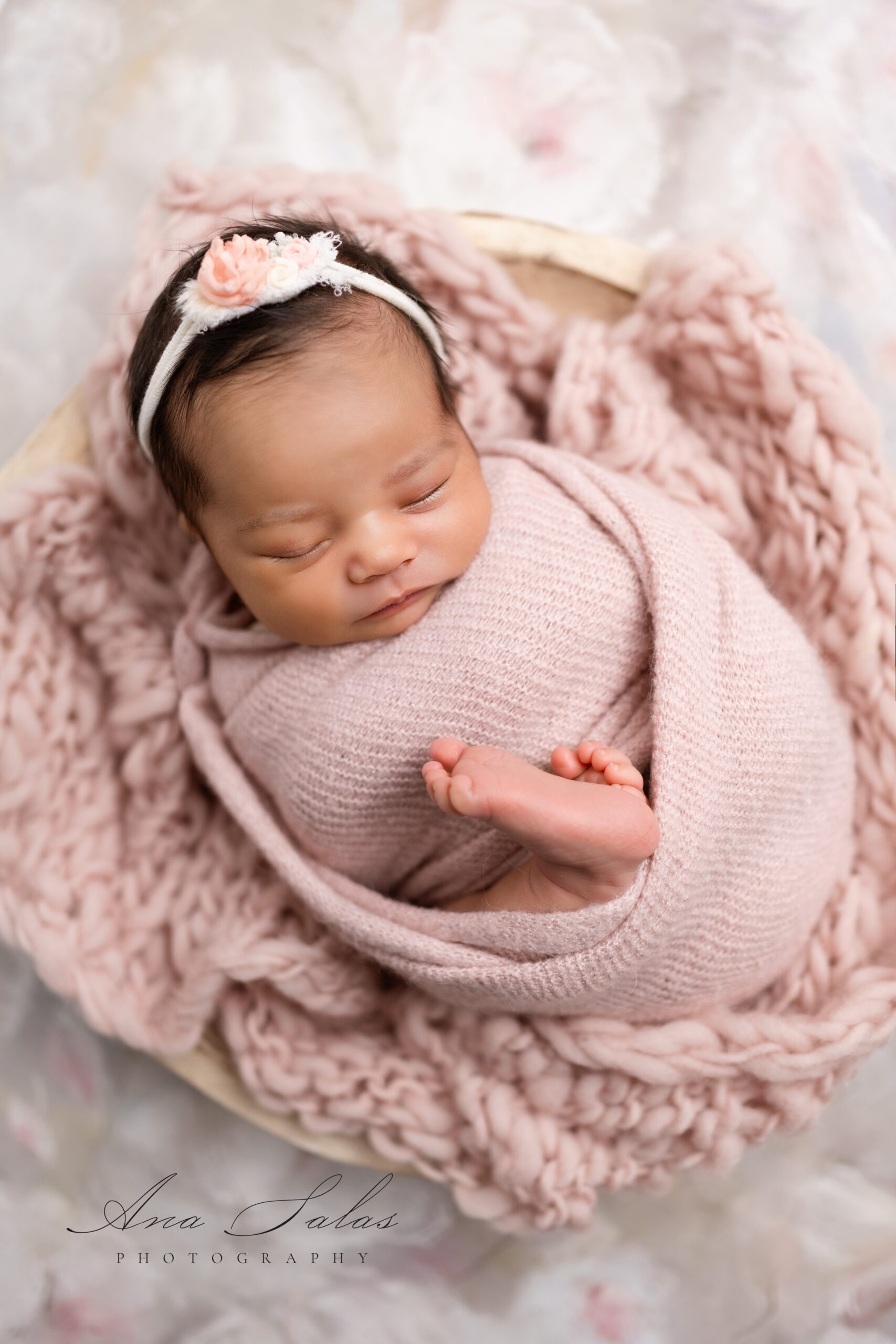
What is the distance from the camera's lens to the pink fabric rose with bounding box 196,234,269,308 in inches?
33.5


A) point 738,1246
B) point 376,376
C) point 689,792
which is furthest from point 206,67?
point 738,1246

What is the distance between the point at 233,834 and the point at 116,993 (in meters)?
0.21

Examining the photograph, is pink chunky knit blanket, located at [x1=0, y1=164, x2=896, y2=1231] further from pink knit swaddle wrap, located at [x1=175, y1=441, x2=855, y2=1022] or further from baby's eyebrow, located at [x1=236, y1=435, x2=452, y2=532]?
baby's eyebrow, located at [x1=236, y1=435, x2=452, y2=532]

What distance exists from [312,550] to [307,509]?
0.15 ft

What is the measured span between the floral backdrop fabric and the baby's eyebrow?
1.95 ft

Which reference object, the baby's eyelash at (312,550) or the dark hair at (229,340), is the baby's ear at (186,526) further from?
the baby's eyelash at (312,550)

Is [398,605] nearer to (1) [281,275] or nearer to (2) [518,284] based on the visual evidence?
(1) [281,275]

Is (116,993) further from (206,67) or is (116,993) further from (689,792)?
(206,67)

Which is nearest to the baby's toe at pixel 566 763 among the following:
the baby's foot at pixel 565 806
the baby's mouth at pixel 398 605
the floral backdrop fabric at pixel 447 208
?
the baby's foot at pixel 565 806

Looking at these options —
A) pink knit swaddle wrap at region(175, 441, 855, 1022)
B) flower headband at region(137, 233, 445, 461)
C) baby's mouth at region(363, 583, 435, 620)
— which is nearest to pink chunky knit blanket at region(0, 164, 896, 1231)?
pink knit swaddle wrap at region(175, 441, 855, 1022)

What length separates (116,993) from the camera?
1.12 meters

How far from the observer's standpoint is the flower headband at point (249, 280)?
85 centimetres

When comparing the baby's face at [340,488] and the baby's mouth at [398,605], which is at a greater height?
the baby's face at [340,488]

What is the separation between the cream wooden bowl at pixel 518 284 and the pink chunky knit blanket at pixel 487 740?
0.11 feet
